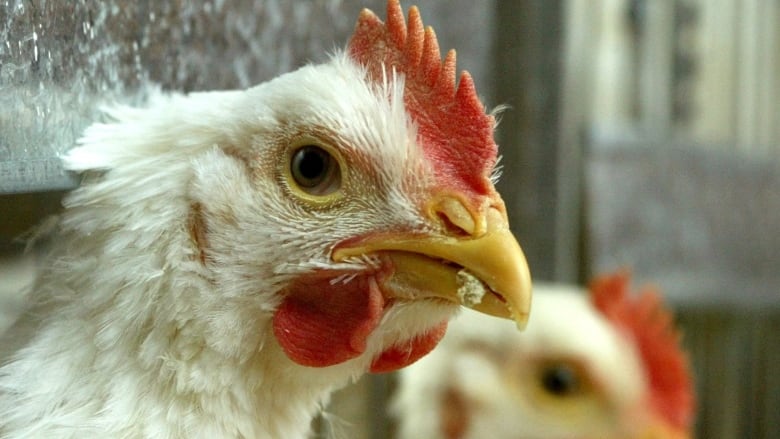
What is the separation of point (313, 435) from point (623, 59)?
1.46 metres

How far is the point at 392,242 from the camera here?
66 cm

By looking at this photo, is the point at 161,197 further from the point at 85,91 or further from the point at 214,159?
the point at 85,91

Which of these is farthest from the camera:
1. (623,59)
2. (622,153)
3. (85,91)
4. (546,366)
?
(623,59)

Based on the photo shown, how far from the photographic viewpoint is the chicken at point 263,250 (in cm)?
66

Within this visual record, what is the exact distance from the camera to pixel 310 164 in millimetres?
668

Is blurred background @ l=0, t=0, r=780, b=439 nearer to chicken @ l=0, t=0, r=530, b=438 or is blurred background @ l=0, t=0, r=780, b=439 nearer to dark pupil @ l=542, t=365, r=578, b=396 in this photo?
chicken @ l=0, t=0, r=530, b=438

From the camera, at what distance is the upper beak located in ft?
2.13

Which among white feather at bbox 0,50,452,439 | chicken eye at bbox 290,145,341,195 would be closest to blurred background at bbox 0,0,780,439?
white feather at bbox 0,50,452,439

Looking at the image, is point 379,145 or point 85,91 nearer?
point 379,145

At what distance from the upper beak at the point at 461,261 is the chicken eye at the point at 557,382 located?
0.84 metres

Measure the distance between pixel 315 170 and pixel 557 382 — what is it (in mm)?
935

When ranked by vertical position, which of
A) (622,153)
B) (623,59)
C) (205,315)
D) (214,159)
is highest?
(214,159)

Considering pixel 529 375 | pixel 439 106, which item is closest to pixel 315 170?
pixel 439 106

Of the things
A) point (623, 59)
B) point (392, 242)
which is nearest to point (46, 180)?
point (392, 242)
